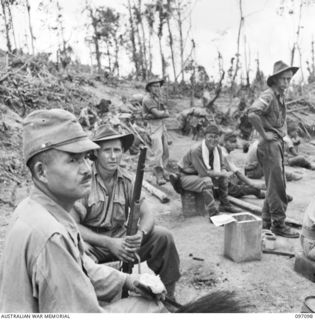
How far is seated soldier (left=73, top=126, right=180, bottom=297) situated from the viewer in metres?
3.21

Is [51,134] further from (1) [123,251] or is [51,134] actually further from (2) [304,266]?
(2) [304,266]

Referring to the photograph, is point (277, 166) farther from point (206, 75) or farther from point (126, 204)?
point (206, 75)

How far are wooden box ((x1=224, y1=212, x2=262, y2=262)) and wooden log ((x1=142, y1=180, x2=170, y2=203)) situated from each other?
7.95 ft

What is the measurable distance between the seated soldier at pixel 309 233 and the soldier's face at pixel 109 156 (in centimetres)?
184

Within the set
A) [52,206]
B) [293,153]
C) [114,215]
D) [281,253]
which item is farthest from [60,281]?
[293,153]

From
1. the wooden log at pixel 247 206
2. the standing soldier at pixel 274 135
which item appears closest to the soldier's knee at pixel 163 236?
the standing soldier at pixel 274 135

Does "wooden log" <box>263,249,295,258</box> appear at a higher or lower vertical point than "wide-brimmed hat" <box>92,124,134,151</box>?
lower

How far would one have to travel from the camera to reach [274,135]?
4914 millimetres

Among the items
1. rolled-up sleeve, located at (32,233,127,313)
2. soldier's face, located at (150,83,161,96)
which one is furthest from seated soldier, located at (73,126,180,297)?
soldier's face, located at (150,83,161,96)

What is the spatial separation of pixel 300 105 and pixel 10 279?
16.5 m

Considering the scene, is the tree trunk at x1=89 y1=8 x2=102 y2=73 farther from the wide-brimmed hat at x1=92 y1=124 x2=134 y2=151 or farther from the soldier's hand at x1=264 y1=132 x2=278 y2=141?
the wide-brimmed hat at x1=92 y1=124 x2=134 y2=151

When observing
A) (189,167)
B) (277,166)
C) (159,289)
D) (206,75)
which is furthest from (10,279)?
(206,75)

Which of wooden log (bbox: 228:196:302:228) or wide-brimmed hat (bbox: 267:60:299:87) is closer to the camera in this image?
wide-brimmed hat (bbox: 267:60:299:87)

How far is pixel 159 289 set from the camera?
2191 mm
